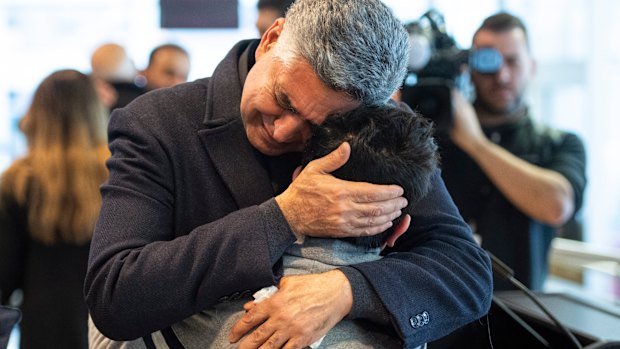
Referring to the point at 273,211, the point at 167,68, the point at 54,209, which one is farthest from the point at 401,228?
the point at 167,68

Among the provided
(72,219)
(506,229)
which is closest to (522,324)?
(506,229)

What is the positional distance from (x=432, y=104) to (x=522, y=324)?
0.96 m

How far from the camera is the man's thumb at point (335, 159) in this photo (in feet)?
3.63

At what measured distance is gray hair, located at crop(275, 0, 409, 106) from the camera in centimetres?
115

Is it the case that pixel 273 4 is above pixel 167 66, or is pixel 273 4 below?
above

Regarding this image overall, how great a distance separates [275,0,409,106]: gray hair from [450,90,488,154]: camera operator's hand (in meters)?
1.12

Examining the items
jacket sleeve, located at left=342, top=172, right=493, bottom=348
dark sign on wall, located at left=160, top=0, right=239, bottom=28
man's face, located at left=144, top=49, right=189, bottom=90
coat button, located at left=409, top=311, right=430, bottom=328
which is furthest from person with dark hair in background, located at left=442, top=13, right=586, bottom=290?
dark sign on wall, located at left=160, top=0, right=239, bottom=28

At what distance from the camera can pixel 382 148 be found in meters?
1.14

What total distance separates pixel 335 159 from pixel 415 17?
4087 mm

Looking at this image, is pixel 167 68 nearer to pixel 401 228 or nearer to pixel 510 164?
pixel 510 164

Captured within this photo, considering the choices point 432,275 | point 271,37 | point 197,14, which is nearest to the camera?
point 432,275

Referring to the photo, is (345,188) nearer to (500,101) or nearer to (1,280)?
(500,101)

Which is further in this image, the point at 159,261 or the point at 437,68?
the point at 437,68

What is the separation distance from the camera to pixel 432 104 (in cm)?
227
